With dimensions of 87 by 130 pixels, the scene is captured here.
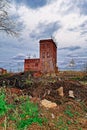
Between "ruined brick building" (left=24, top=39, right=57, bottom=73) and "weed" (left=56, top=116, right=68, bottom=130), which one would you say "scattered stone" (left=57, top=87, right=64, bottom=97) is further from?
"ruined brick building" (left=24, top=39, right=57, bottom=73)

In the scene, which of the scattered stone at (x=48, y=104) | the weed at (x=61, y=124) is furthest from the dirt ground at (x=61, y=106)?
the scattered stone at (x=48, y=104)

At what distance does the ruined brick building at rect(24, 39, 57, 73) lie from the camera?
26656 mm

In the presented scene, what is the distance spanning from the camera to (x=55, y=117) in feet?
23.3

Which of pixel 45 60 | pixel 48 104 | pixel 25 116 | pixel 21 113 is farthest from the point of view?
pixel 45 60

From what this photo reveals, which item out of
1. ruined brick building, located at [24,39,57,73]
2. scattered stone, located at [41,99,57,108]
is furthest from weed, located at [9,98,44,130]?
ruined brick building, located at [24,39,57,73]

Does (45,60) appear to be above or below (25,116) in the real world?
above

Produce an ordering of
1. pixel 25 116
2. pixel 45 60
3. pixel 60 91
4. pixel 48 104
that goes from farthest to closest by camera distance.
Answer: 1. pixel 45 60
2. pixel 60 91
3. pixel 48 104
4. pixel 25 116

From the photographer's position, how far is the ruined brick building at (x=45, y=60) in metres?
26.7

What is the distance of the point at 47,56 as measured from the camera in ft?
87.7

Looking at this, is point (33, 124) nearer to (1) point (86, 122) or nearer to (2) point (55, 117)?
(2) point (55, 117)

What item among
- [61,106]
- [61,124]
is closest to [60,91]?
[61,106]

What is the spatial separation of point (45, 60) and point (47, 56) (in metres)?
0.41

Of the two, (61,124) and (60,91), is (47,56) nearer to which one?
(60,91)

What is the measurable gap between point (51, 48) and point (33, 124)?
20689mm
